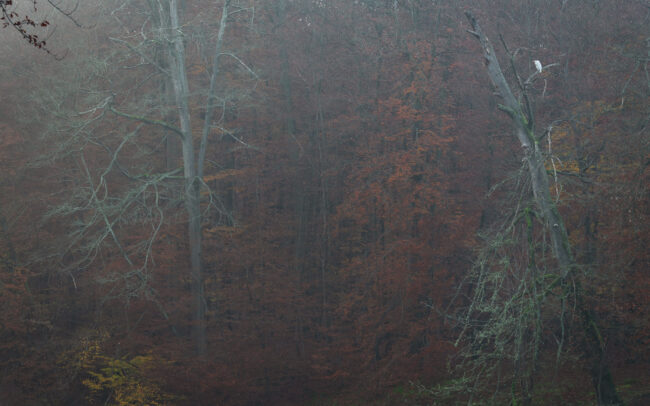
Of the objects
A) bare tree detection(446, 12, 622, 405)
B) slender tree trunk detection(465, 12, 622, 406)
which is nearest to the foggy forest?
slender tree trunk detection(465, 12, 622, 406)

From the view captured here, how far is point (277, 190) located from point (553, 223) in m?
11.9

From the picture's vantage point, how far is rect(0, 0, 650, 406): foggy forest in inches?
562

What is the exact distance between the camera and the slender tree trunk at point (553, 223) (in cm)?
807

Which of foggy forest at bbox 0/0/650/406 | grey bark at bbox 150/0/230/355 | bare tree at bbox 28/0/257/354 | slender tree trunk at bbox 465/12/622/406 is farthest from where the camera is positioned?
grey bark at bbox 150/0/230/355

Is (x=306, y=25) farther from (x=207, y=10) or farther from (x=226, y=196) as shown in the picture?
(x=226, y=196)

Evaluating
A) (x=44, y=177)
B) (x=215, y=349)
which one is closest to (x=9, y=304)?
(x=44, y=177)

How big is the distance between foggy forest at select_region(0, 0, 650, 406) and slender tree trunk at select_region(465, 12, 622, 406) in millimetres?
3822

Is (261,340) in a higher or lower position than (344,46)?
lower

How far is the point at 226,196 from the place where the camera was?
1984 centimetres

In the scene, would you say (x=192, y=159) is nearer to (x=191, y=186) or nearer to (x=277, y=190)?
(x=191, y=186)

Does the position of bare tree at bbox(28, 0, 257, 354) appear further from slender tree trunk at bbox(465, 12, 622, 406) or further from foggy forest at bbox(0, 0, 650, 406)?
slender tree trunk at bbox(465, 12, 622, 406)

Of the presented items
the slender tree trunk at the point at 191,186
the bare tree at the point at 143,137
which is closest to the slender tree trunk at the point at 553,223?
the bare tree at the point at 143,137

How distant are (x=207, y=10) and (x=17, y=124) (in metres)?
6.21

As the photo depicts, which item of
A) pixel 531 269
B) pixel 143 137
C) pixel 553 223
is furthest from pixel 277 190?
pixel 531 269
